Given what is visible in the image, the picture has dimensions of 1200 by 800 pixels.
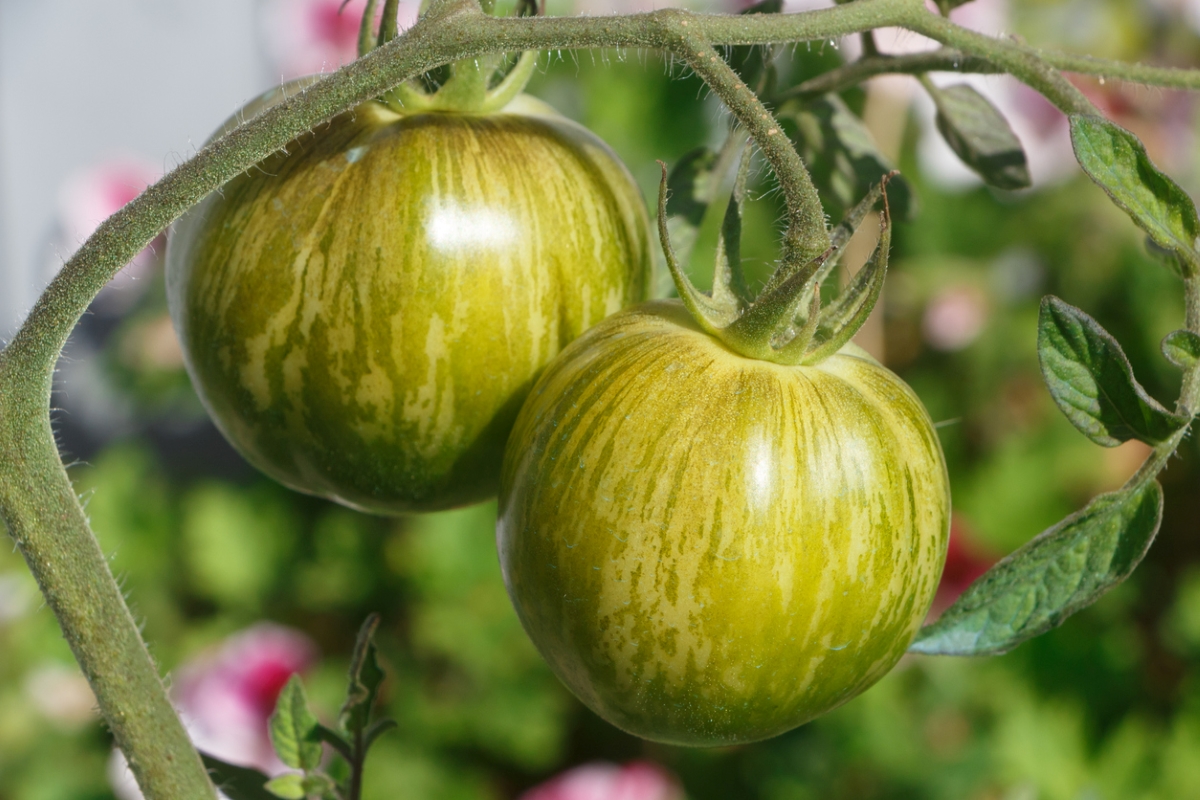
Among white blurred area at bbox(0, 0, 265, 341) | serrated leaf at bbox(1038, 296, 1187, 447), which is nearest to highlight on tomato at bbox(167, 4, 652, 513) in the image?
serrated leaf at bbox(1038, 296, 1187, 447)

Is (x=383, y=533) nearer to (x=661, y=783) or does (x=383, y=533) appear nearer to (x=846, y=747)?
(x=661, y=783)

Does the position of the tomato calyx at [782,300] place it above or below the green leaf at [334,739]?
above

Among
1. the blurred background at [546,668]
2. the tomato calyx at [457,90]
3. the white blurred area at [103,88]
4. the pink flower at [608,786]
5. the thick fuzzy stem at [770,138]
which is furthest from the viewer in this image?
the white blurred area at [103,88]

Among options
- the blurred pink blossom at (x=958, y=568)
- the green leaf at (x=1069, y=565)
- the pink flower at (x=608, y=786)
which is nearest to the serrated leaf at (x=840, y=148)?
the green leaf at (x=1069, y=565)

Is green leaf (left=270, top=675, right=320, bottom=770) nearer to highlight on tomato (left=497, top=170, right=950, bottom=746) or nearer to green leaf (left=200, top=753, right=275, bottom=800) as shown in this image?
green leaf (left=200, top=753, right=275, bottom=800)

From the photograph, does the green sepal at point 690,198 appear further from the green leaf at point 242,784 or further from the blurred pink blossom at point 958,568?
the blurred pink blossom at point 958,568

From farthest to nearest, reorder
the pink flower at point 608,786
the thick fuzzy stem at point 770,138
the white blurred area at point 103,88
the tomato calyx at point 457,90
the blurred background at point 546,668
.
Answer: the white blurred area at point 103,88 < the blurred background at point 546,668 < the pink flower at point 608,786 < the tomato calyx at point 457,90 < the thick fuzzy stem at point 770,138
